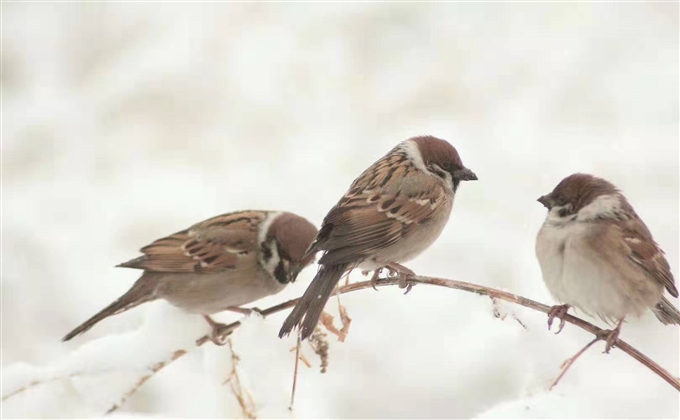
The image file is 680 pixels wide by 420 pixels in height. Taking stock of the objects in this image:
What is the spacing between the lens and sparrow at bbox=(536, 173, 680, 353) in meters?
2.11

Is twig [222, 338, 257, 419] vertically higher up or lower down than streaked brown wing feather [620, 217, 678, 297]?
lower down

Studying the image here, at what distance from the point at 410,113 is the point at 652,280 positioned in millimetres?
2241

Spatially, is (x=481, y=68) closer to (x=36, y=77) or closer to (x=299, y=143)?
(x=299, y=143)

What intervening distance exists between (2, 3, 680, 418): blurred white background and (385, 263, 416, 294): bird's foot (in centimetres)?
41

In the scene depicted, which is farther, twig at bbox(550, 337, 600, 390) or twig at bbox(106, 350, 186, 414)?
twig at bbox(106, 350, 186, 414)

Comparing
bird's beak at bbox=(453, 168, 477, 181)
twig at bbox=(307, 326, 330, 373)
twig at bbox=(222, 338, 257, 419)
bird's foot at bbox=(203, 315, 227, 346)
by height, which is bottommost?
bird's foot at bbox=(203, 315, 227, 346)

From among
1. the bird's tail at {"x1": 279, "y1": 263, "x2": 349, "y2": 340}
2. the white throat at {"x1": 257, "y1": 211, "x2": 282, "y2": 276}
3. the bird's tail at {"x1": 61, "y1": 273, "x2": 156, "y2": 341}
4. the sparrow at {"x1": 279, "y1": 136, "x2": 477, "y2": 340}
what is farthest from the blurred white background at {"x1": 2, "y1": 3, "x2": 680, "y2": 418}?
the bird's tail at {"x1": 279, "y1": 263, "x2": 349, "y2": 340}

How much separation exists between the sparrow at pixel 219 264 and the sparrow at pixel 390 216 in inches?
9.6

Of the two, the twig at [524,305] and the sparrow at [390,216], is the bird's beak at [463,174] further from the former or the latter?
the twig at [524,305]

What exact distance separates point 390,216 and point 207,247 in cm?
68

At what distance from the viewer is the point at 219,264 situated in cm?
281

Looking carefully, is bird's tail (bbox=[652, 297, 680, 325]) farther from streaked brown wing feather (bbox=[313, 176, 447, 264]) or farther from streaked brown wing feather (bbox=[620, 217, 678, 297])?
streaked brown wing feather (bbox=[313, 176, 447, 264])

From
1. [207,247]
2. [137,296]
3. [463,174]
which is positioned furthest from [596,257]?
[137,296]

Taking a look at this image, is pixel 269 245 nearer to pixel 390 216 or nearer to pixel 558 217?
pixel 390 216
